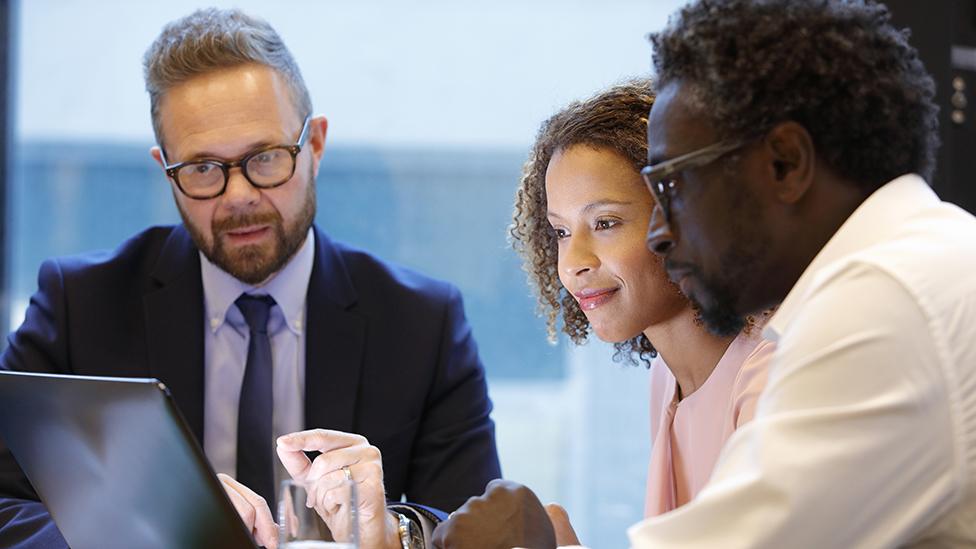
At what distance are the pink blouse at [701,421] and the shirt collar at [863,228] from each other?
1.23 feet

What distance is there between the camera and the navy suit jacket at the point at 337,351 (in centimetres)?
219

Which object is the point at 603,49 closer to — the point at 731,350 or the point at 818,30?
the point at 731,350

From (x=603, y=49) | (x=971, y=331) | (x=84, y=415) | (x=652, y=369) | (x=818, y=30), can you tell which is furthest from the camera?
(x=603, y=49)

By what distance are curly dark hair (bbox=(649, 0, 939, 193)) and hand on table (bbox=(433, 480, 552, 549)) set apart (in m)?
0.53

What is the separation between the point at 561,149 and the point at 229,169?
714 mm

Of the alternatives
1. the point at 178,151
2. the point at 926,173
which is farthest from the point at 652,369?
the point at 178,151

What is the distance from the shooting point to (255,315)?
2223 millimetres

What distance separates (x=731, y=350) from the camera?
5.57ft

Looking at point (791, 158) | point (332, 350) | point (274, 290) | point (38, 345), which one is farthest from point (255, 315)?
point (791, 158)

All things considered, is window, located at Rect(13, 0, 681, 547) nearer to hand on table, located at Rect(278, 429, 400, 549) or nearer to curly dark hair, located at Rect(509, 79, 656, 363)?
curly dark hair, located at Rect(509, 79, 656, 363)

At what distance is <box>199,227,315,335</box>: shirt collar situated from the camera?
2237 mm

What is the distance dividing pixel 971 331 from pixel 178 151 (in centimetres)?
157

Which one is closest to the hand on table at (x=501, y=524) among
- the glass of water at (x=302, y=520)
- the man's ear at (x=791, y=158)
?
the glass of water at (x=302, y=520)

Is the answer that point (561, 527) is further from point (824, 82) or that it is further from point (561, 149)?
point (824, 82)
